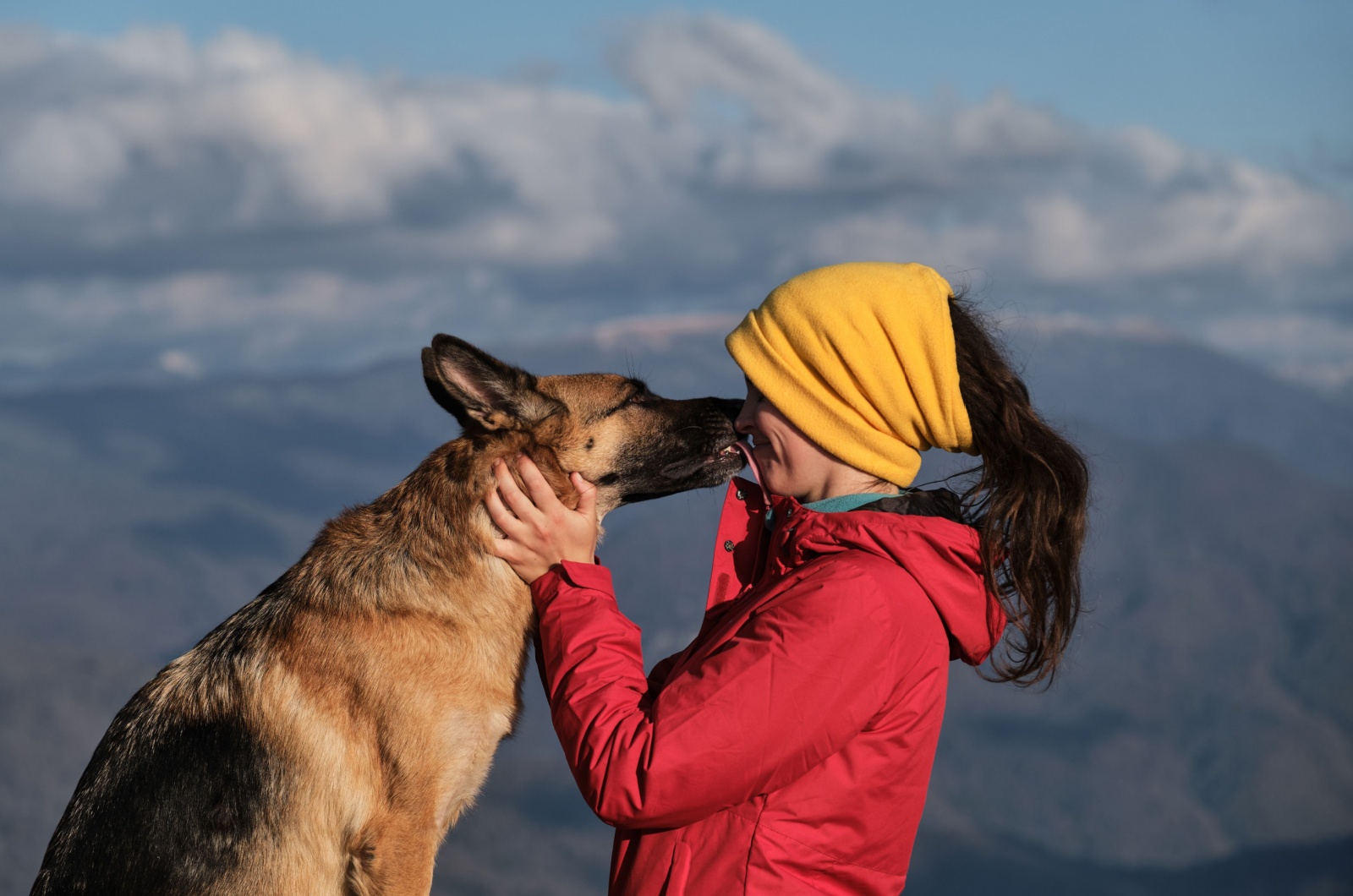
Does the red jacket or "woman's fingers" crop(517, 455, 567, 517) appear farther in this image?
"woman's fingers" crop(517, 455, 567, 517)

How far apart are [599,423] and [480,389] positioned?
61 cm

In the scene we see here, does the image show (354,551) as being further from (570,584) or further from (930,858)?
(930,858)

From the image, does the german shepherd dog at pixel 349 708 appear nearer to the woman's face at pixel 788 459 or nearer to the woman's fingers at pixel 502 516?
the woman's fingers at pixel 502 516

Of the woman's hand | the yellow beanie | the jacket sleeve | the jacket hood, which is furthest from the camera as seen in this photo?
the woman's hand

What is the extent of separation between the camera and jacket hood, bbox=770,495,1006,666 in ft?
9.99

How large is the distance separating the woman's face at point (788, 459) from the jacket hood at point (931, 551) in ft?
0.66

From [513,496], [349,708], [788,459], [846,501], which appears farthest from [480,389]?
[846,501]

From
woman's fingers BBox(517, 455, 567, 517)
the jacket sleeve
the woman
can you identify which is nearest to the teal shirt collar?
the woman

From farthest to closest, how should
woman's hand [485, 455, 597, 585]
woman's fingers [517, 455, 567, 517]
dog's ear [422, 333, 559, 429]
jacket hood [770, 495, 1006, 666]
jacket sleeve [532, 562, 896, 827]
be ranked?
dog's ear [422, 333, 559, 429], woman's fingers [517, 455, 567, 517], woman's hand [485, 455, 597, 585], jacket hood [770, 495, 1006, 666], jacket sleeve [532, 562, 896, 827]

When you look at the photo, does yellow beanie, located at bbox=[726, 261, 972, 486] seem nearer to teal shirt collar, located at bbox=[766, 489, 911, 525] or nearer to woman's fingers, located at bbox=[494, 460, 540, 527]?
teal shirt collar, located at bbox=[766, 489, 911, 525]

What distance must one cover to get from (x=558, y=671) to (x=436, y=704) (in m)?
1.21

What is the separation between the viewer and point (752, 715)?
285 centimetres

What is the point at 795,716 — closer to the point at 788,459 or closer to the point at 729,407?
the point at 788,459

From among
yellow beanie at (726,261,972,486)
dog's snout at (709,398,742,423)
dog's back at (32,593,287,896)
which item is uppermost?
yellow beanie at (726,261,972,486)
